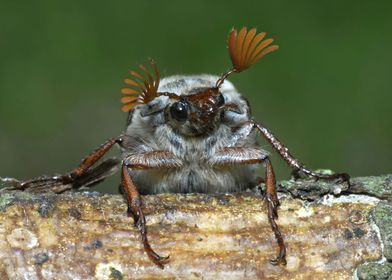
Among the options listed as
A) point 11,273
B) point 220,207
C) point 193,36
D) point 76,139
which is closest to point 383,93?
point 193,36

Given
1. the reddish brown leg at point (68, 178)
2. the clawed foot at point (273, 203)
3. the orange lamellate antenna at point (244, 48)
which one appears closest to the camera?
the clawed foot at point (273, 203)

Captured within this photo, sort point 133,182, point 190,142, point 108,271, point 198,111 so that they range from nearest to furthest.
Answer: point 108,271 → point 133,182 → point 198,111 → point 190,142

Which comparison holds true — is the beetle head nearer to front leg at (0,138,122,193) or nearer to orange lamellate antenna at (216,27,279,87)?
orange lamellate antenna at (216,27,279,87)

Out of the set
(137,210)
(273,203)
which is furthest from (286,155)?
(137,210)

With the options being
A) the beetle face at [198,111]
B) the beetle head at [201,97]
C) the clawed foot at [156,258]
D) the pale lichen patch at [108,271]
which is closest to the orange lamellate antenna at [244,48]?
the beetle head at [201,97]

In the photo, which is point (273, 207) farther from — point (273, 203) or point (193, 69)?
point (193, 69)

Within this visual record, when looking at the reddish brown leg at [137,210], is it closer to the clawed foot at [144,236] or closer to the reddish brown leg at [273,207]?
the clawed foot at [144,236]

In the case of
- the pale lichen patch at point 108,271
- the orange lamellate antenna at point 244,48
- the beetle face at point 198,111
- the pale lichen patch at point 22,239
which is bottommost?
the pale lichen patch at point 108,271
